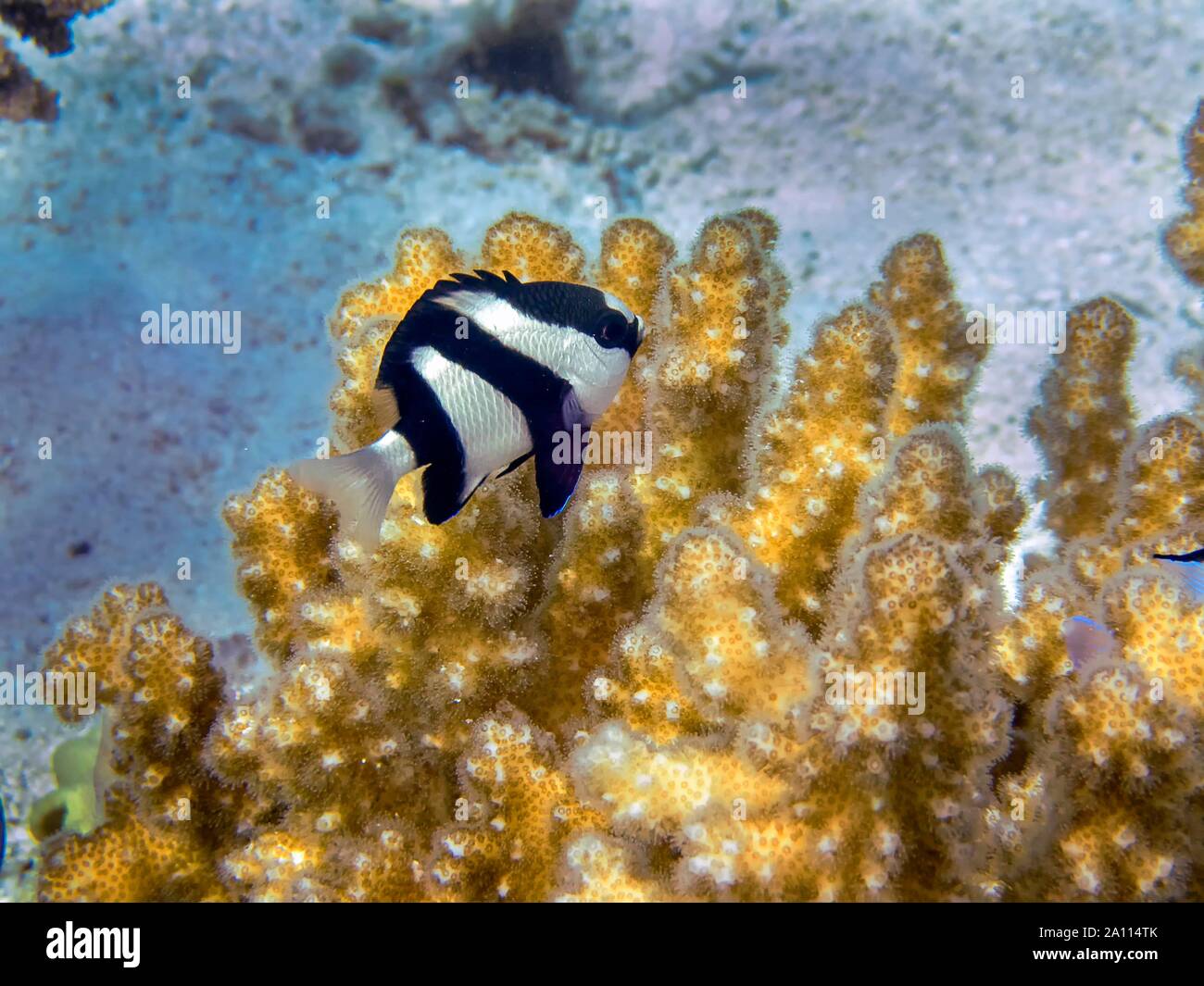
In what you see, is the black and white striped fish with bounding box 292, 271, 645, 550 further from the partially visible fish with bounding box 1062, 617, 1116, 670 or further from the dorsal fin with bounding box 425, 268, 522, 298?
the partially visible fish with bounding box 1062, 617, 1116, 670

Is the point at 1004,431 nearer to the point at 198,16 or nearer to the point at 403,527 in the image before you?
the point at 403,527

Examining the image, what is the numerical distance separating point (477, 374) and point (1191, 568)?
6.11ft

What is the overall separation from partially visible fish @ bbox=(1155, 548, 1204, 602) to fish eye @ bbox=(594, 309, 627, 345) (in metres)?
1.47

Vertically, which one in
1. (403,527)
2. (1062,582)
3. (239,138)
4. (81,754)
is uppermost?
(239,138)

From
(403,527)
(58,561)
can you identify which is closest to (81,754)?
(58,561)

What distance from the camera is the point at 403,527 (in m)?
2.16

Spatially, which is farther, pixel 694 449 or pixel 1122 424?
pixel 1122 424

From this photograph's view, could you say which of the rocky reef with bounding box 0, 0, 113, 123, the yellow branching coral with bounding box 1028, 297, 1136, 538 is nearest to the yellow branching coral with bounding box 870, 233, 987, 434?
the yellow branching coral with bounding box 1028, 297, 1136, 538

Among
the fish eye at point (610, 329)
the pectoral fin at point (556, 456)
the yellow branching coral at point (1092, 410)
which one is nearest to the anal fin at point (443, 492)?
the pectoral fin at point (556, 456)

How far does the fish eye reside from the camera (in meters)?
1.89

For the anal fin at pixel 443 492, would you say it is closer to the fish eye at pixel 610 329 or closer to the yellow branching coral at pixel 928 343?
the fish eye at pixel 610 329

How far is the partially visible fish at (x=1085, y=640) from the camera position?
1866mm

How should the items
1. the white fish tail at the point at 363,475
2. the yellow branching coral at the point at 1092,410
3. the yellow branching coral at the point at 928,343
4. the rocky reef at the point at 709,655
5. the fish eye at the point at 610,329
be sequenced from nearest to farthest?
the rocky reef at the point at 709,655
the white fish tail at the point at 363,475
the fish eye at the point at 610,329
the yellow branching coral at the point at 928,343
the yellow branching coral at the point at 1092,410

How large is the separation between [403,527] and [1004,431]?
16.1ft
